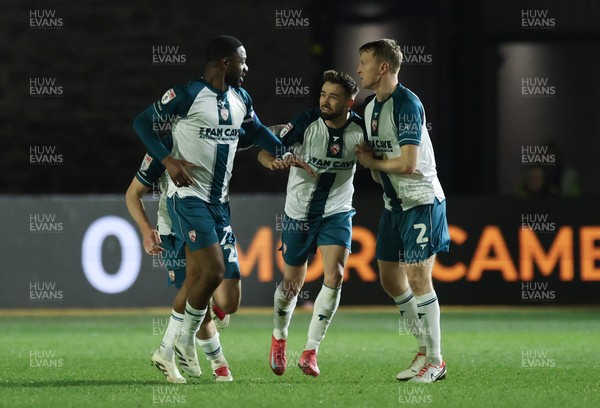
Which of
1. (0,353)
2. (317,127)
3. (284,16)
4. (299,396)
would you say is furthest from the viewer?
(284,16)

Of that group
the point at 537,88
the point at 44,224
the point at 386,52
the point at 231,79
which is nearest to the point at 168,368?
the point at 231,79

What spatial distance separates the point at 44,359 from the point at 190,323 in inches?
73.6

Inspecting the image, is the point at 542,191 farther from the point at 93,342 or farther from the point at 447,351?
the point at 93,342

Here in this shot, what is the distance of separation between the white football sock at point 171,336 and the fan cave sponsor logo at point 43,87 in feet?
32.5

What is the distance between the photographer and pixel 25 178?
18.0 m

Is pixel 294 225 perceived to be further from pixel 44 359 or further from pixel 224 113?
pixel 44 359

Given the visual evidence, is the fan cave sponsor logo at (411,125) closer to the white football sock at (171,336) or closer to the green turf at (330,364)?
the green turf at (330,364)

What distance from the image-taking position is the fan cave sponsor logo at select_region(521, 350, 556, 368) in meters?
9.34

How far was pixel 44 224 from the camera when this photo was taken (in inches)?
543

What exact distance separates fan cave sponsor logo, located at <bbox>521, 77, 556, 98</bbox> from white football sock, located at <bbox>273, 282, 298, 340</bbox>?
11853 mm

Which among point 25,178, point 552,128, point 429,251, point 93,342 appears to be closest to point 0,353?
point 93,342

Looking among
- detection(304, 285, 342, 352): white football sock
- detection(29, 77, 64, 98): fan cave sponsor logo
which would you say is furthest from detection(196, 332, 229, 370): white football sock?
detection(29, 77, 64, 98): fan cave sponsor logo

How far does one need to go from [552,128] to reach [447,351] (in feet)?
35.7

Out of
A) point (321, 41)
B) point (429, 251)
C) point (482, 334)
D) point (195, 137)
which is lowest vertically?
point (482, 334)
